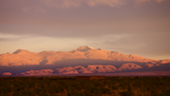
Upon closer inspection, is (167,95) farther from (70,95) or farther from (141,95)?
(70,95)

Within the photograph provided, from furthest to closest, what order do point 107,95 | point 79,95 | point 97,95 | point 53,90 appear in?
point 53,90
point 107,95
point 97,95
point 79,95

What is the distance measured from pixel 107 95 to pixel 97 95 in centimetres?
227

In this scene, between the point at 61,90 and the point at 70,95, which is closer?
the point at 70,95

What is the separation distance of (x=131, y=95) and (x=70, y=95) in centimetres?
732

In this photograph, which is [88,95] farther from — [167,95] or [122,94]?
[167,95]

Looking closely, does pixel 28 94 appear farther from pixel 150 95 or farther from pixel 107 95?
pixel 150 95

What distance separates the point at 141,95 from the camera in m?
23.4

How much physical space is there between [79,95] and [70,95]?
124 cm

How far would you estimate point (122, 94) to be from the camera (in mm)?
24031

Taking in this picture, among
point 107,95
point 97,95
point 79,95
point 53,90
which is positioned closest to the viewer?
point 79,95

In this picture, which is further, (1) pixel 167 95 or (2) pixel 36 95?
(2) pixel 36 95

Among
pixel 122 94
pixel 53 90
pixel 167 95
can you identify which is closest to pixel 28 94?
pixel 53 90

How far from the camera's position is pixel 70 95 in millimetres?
22062

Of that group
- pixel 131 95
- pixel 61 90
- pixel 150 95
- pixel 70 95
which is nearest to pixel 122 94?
pixel 131 95
